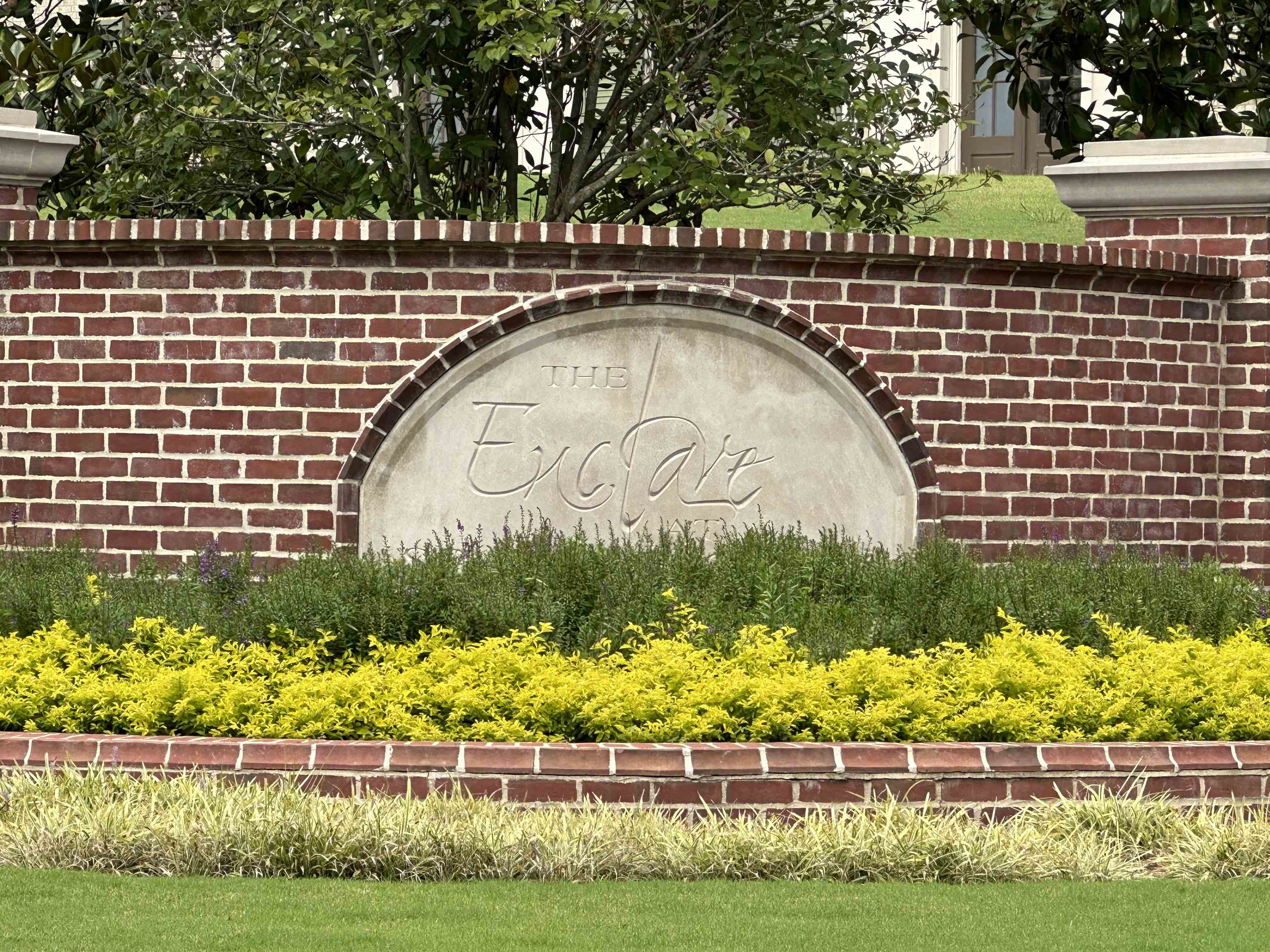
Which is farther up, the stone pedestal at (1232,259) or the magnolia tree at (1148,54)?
the magnolia tree at (1148,54)

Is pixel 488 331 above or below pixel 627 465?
above

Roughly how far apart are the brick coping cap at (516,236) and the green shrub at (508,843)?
3855mm

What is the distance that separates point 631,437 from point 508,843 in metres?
4.01

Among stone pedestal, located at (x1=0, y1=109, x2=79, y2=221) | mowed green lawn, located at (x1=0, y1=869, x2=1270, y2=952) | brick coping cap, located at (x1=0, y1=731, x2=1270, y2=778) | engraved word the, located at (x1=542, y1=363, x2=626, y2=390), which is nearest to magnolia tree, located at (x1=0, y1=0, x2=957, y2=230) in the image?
stone pedestal, located at (x1=0, y1=109, x2=79, y2=221)

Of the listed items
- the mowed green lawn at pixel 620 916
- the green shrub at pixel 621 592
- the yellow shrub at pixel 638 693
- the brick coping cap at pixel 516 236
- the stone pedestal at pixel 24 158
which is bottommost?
the mowed green lawn at pixel 620 916

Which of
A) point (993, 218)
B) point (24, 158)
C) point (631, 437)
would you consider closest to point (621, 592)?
point (631, 437)

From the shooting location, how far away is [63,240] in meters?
9.27

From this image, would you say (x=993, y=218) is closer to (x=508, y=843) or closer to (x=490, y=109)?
(x=490, y=109)

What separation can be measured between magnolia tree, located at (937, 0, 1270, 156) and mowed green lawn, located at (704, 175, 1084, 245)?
11.6m

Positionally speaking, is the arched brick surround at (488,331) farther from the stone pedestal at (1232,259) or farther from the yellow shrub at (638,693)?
the stone pedestal at (1232,259)

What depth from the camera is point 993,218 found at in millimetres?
28328

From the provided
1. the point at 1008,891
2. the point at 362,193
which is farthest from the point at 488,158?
the point at 1008,891

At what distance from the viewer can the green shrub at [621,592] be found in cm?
743

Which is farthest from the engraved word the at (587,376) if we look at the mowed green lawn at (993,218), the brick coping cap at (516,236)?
the mowed green lawn at (993,218)
